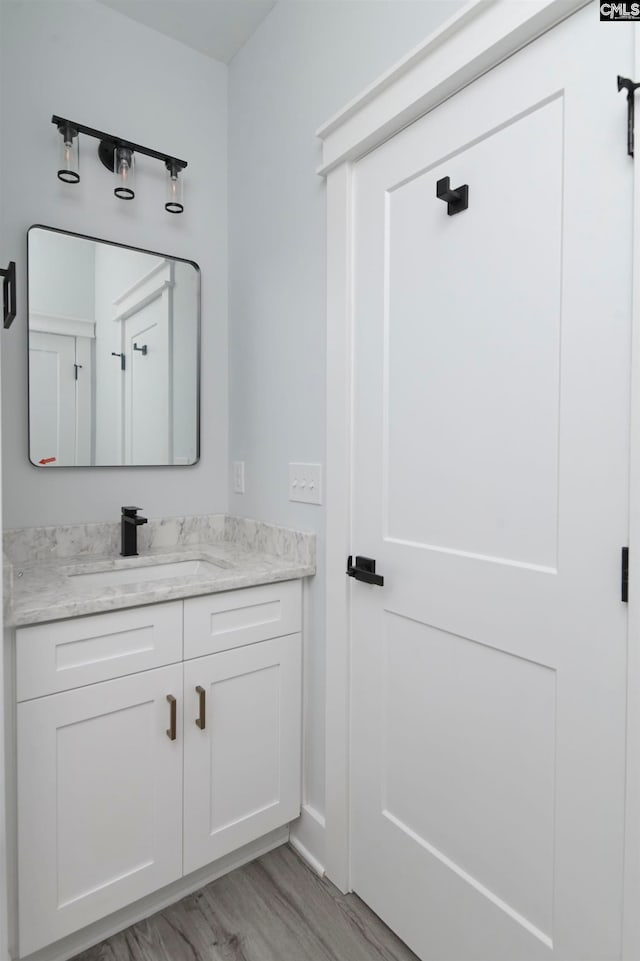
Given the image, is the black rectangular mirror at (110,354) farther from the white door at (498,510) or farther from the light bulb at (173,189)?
the white door at (498,510)

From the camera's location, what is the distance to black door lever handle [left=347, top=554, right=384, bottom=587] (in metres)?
1.42

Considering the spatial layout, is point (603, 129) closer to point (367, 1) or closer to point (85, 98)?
point (367, 1)

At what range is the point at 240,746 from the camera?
5.13ft

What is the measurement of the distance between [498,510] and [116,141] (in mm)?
1642

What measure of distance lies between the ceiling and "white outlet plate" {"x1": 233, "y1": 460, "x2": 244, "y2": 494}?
4.97ft

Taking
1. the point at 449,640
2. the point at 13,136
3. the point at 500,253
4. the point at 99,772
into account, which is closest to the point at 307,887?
the point at 99,772

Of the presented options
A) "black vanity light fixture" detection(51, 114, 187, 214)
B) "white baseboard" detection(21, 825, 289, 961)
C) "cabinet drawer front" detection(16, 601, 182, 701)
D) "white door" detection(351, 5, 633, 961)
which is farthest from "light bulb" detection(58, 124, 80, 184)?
"white baseboard" detection(21, 825, 289, 961)

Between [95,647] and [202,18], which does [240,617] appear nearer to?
[95,647]

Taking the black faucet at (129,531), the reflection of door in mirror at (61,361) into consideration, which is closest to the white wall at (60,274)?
the reflection of door in mirror at (61,361)

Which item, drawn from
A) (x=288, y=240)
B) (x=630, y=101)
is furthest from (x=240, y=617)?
(x=630, y=101)

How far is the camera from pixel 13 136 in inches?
64.5

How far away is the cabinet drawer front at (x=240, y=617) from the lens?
1.47 metres

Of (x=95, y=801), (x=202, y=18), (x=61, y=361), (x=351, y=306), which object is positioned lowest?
(x=95, y=801)

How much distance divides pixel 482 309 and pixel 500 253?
12cm
